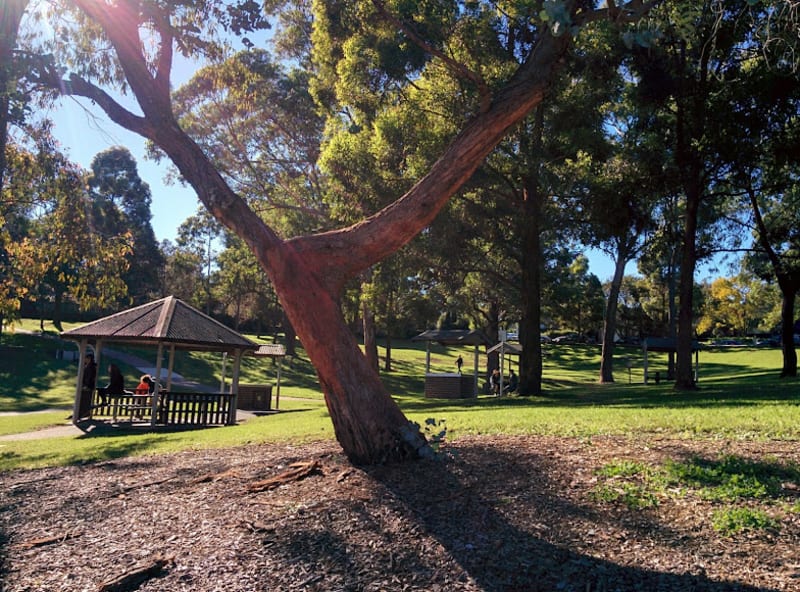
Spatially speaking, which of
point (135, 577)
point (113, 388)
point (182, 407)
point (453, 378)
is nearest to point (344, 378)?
point (135, 577)

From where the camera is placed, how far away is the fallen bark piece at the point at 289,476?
6.12 m

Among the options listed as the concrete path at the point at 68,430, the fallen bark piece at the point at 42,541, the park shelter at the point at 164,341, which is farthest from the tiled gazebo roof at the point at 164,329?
the fallen bark piece at the point at 42,541

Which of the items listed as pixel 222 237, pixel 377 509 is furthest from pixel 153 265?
pixel 377 509

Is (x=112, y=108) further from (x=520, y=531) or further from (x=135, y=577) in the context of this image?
(x=520, y=531)

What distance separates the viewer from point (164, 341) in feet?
52.1

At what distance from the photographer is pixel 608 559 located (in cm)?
400

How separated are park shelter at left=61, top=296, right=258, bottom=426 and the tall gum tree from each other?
9.13 metres

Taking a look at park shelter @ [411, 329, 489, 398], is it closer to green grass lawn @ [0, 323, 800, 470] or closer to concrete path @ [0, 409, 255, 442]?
green grass lawn @ [0, 323, 800, 470]

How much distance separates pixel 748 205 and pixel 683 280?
30.4ft

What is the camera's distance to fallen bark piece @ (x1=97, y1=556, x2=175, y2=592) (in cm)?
425

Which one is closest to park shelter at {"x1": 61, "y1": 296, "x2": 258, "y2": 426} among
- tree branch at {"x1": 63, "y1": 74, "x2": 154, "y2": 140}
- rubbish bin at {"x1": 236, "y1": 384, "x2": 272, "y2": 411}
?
rubbish bin at {"x1": 236, "y1": 384, "x2": 272, "y2": 411}

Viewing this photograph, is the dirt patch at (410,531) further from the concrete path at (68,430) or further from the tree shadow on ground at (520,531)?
the concrete path at (68,430)

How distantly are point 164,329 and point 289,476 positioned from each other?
1077 cm

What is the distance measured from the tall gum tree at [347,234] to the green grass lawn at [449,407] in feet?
6.59
